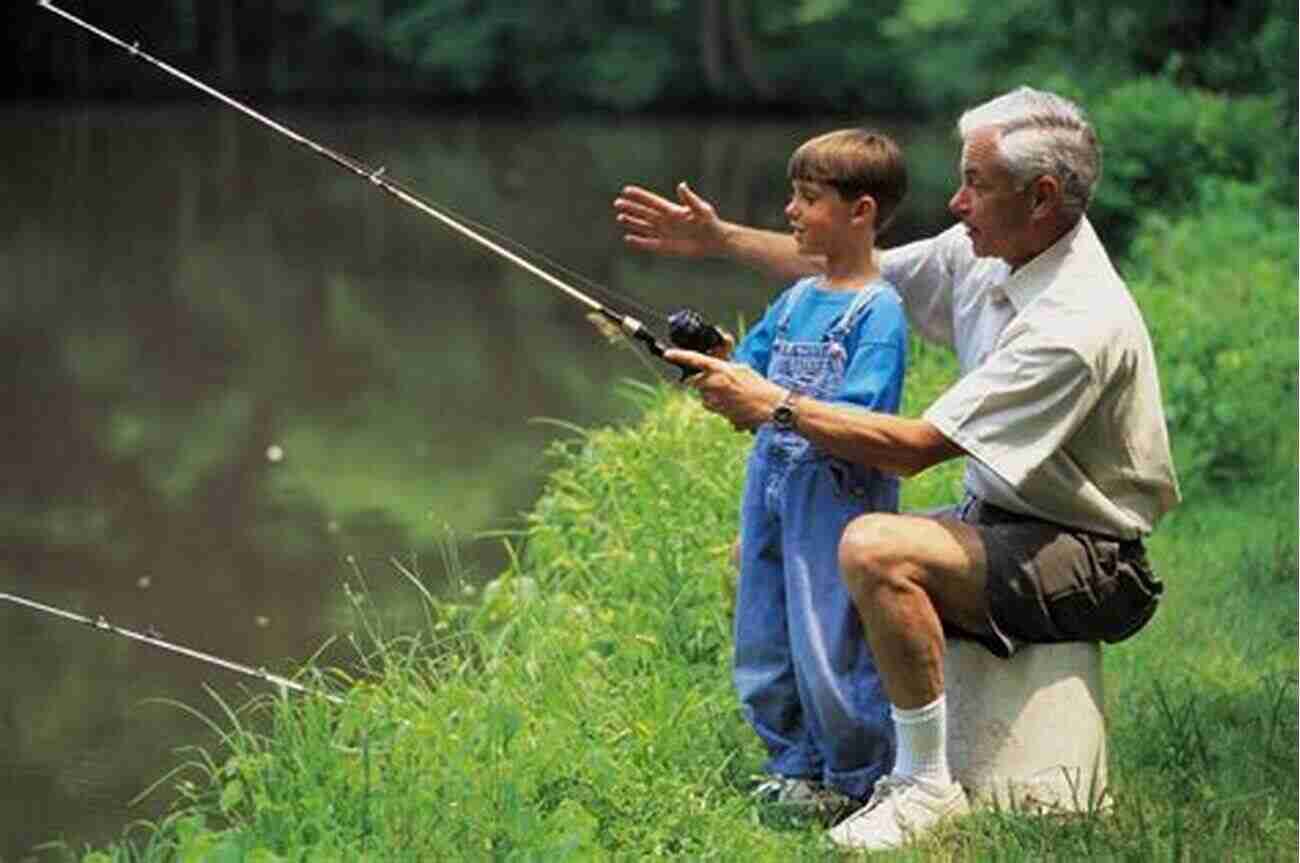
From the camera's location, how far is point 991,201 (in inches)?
199

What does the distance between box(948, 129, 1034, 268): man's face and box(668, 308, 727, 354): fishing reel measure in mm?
502

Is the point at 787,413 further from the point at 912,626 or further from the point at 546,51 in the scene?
the point at 546,51

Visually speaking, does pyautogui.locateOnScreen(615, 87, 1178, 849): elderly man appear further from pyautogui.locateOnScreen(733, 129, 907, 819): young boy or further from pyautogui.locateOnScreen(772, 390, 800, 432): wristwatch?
pyautogui.locateOnScreen(733, 129, 907, 819): young boy

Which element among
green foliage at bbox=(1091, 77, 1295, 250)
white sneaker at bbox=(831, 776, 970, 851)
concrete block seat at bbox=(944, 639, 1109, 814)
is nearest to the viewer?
white sneaker at bbox=(831, 776, 970, 851)

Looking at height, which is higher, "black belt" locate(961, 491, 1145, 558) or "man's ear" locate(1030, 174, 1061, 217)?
"man's ear" locate(1030, 174, 1061, 217)

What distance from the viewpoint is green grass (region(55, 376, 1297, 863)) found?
5.00 m

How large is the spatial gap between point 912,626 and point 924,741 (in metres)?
0.22

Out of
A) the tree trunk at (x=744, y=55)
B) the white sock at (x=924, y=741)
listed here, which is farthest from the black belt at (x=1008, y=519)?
the tree trunk at (x=744, y=55)

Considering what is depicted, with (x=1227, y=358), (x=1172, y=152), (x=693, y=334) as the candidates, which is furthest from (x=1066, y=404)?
(x=1172, y=152)

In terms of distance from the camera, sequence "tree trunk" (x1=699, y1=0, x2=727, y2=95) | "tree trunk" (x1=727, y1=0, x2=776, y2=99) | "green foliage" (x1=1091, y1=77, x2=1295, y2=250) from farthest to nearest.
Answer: "tree trunk" (x1=699, y1=0, x2=727, y2=95) < "tree trunk" (x1=727, y1=0, x2=776, y2=99) < "green foliage" (x1=1091, y1=77, x2=1295, y2=250)

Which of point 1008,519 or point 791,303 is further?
point 791,303

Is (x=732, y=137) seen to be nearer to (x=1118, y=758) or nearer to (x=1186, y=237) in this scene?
(x=1186, y=237)

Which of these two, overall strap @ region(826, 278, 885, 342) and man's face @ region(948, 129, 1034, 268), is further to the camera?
overall strap @ region(826, 278, 885, 342)

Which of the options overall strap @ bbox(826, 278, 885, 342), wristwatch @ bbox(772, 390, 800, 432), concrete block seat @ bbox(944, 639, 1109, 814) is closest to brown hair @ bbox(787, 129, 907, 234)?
overall strap @ bbox(826, 278, 885, 342)
